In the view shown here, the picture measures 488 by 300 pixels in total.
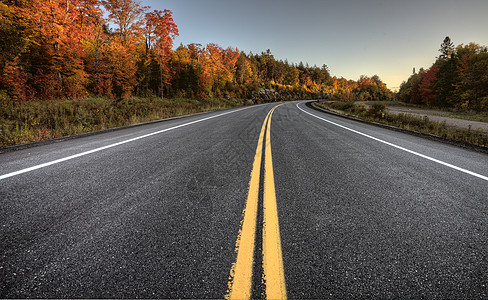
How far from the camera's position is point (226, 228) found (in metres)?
1.77

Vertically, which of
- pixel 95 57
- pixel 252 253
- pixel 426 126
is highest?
pixel 95 57

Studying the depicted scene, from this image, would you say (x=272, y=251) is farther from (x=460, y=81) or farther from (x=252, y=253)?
(x=460, y=81)

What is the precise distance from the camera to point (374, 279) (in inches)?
50.8

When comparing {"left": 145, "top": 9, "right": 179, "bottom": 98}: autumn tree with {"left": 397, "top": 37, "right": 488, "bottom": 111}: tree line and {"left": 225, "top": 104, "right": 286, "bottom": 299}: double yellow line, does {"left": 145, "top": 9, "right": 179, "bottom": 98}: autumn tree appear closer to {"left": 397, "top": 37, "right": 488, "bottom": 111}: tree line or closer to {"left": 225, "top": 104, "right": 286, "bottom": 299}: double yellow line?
{"left": 225, "top": 104, "right": 286, "bottom": 299}: double yellow line

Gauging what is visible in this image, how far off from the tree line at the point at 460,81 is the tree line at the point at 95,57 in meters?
42.9

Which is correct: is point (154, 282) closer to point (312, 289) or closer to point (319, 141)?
point (312, 289)

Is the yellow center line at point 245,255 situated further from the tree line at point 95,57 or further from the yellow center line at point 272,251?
the tree line at point 95,57

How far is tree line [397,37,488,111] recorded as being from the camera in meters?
29.7

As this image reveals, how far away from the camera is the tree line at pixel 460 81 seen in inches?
1169

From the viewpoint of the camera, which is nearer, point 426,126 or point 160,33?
point 426,126

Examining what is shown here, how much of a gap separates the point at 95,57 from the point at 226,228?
2617 cm

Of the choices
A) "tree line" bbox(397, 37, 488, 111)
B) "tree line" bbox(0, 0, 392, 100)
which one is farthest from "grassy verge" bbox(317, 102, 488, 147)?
"tree line" bbox(397, 37, 488, 111)

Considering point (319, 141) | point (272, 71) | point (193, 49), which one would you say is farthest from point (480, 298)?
point (272, 71)

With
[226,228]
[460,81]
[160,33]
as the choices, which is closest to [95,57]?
[160,33]
